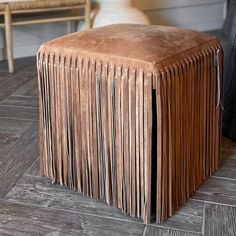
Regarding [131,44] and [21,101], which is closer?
[131,44]

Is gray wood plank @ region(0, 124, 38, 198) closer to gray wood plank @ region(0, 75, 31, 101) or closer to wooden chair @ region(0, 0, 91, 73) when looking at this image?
gray wood plank @ region(0, 75, 31, 101)

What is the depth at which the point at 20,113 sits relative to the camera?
177 cm

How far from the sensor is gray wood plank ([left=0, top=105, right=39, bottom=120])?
172 centimetres

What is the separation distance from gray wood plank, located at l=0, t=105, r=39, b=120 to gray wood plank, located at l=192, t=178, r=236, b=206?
83cm

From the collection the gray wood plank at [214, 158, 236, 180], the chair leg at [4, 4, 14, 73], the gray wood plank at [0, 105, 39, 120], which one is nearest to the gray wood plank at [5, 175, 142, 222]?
the gray wood plank at [214, 158, 236, 180]

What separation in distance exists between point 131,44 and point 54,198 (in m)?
0.48

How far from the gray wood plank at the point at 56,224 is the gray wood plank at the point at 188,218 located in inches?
3.2

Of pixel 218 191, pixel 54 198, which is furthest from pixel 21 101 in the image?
pixel 218 191

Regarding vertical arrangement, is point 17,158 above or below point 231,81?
below

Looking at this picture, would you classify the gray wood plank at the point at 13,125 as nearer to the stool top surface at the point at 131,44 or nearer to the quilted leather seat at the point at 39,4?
the stool top surface at the point at 131,44

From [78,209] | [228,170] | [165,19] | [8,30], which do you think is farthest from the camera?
[165,19]

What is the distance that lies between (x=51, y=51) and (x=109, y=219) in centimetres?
46

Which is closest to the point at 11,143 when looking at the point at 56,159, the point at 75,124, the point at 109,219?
the point at 56,159

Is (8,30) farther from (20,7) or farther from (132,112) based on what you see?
(132,112)
